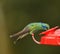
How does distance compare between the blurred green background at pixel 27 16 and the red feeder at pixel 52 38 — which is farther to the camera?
the blurred green background at pixel 27 16

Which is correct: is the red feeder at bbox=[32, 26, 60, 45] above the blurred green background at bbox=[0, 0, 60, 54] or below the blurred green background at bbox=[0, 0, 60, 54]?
above

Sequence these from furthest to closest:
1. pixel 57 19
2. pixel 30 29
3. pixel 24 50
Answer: pixel 24 50
pixel 57 19
pixel 30 29

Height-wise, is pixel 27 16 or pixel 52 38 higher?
pixel 52 38

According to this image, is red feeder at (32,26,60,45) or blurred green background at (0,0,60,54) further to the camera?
blurred green background at (0,0,60,54)

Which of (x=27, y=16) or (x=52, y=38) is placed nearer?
(x=52, y=38)

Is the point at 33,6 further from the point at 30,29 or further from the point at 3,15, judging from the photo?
the point at 30,29

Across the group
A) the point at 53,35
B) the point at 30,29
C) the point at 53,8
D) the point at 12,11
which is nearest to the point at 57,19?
the point at 53,8

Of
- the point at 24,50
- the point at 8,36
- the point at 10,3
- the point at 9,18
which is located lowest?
the point at 24,50

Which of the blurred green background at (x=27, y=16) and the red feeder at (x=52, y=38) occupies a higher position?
the red feeder at (x=52, y=38)
